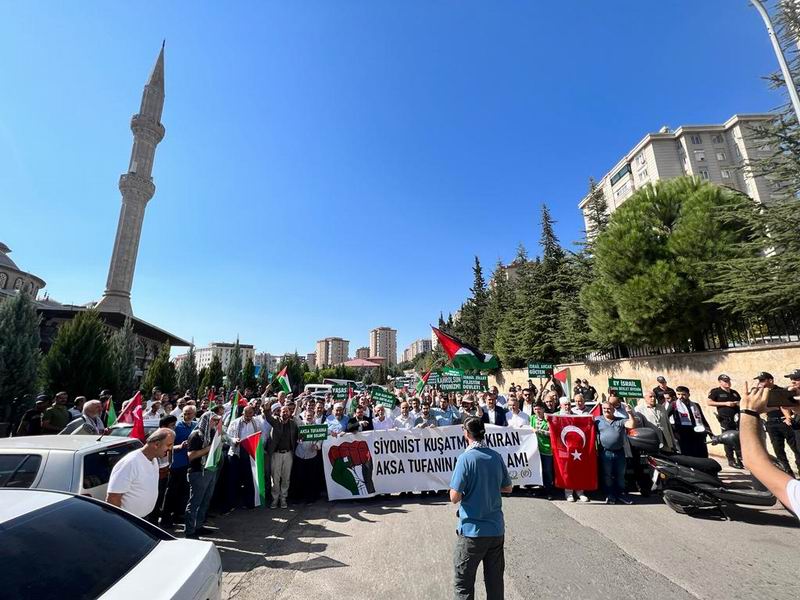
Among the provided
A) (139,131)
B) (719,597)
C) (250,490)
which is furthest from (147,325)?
(719,597)

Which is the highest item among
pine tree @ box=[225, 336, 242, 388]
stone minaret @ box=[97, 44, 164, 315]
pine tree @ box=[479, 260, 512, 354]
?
stone minaret @ box=[97, 44, 164, 315]

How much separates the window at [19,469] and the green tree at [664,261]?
14.6 meters

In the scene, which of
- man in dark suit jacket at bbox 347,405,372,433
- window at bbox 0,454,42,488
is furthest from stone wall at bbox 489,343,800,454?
window at bbox 0,454,42,488

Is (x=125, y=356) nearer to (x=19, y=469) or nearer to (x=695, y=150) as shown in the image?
(x=19, y=469)

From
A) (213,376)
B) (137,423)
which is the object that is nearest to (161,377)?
(213,376)

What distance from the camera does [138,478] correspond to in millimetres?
3916

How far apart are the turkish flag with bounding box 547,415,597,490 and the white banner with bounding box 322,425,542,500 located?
0.42 metres

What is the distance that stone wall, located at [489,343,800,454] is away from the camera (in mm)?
8875

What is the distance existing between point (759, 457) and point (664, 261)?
12.8 metres

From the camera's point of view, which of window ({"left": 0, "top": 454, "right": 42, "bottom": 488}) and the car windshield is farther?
window ({"left": 0, "top": 454, "right": 42, "bottom": 488})

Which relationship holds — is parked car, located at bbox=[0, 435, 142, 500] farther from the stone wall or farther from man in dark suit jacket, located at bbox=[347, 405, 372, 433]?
the stone wall

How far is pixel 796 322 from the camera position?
30.1ft

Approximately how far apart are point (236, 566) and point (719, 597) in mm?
5369

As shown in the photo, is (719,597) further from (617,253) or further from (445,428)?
(617,253)
